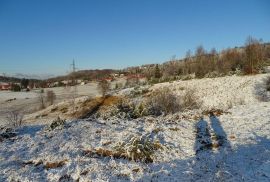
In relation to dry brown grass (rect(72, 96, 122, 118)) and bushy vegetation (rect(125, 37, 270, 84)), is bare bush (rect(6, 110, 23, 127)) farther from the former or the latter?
bushy vegetation (rect(125, 37, 270, 84))

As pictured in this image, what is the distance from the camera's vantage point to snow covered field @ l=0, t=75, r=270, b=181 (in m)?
7.59

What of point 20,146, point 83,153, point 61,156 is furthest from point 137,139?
point 20,146

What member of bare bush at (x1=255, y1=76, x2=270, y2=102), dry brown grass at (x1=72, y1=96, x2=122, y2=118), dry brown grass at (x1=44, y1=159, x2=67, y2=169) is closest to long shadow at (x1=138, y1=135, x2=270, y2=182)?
dry brown grass at (x1=44, y1=159, x2=67, y2=169)

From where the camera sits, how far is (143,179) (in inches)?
289

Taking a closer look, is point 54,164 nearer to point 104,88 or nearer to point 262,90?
point 262,90

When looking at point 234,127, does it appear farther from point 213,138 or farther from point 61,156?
point 61,156

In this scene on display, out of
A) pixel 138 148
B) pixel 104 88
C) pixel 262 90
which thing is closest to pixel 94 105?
pixel 104 88

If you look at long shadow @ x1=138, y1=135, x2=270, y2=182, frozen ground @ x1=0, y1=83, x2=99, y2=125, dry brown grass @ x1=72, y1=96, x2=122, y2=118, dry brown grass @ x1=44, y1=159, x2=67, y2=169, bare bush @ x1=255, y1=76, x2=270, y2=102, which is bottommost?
frozen ground @ x1=0, y1=83, x2=99, y2=125

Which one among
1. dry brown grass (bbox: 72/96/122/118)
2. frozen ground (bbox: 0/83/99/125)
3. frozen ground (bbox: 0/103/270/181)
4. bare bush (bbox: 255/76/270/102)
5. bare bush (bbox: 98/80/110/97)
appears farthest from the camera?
frozen ground (bbox: 0/83/99/125)

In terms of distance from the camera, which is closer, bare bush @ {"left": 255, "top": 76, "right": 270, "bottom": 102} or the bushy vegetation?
bare bush @ {"left": 255, "top": 76, "right": 270, "bottom": 102}

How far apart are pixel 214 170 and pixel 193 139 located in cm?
268

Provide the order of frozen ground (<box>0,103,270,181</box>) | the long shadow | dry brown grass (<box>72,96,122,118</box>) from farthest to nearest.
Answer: dry brown grass (<box>72,96,122,118</box>) < frozen ground (<box>0,103,270,181</box>) < the long shadow

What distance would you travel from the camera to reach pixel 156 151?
9055 mm

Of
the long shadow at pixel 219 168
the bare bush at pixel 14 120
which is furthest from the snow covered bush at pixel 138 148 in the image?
the bare bush at pixel 14 120
